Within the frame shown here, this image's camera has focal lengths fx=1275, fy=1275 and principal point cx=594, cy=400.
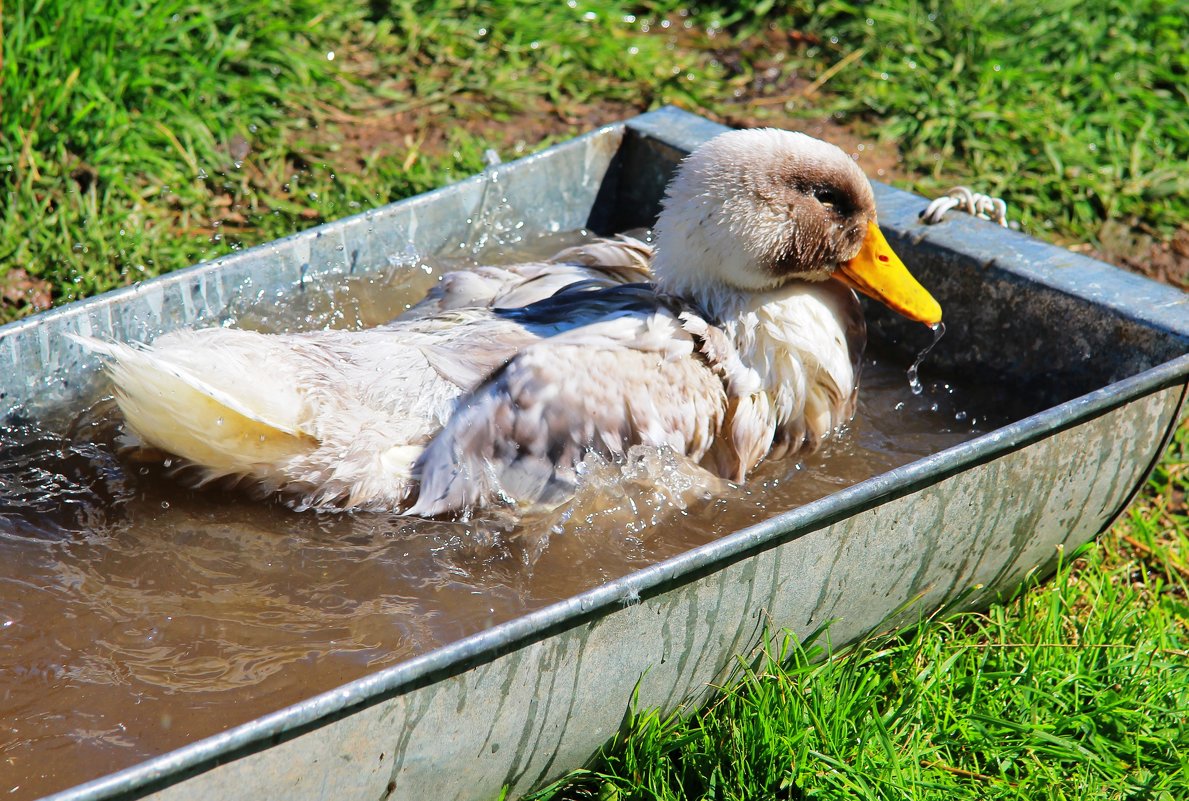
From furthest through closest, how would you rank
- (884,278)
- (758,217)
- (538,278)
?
(538,278) → (884,278) → (758,217)

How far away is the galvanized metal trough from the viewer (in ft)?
6.45

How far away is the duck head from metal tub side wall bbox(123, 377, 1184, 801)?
0.70 metres

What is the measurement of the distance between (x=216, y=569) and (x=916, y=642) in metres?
1.50

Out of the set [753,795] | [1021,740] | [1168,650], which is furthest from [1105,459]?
[753,795]

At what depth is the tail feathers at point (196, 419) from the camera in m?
2.56

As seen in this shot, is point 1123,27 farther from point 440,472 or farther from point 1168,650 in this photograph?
point 440,472

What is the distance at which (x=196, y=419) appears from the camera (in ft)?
8.54

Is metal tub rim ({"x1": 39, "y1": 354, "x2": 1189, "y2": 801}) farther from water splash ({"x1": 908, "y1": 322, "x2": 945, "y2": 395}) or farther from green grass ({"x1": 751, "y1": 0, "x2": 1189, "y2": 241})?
green grass ({"x1": 751, "y1": 0, "x2": 1189, "y2": 241})

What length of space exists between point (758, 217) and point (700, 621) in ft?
3.30

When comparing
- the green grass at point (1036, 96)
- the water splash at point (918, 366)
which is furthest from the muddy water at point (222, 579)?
the green grass at point (1036, 96)

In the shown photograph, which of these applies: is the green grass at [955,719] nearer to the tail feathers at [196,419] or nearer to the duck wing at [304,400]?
the duck wing at [304,400]

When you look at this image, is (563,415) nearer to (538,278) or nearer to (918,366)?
(538,278)

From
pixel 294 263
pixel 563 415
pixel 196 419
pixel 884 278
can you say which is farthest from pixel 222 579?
pixel 884 278

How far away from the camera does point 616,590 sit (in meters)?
2.10
